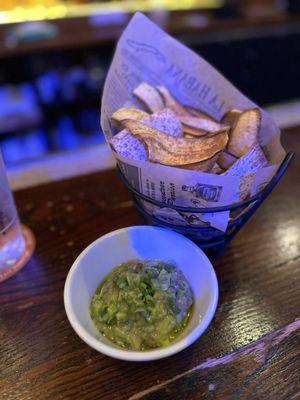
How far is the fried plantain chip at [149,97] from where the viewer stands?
0.93 meters

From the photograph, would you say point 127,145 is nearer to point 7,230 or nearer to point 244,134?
point 244,134

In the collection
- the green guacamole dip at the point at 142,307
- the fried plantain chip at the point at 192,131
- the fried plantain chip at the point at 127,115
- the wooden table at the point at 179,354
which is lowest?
the wooden table at the point at 179,354

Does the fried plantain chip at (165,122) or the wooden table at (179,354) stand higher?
the fried plantain chip at (165,122)

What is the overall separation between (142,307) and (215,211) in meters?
0.23

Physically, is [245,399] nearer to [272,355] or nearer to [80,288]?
[272,355]

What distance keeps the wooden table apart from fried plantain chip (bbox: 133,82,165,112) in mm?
295

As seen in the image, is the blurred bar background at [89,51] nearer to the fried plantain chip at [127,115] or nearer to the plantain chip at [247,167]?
the fried plantain chip at [127,115]

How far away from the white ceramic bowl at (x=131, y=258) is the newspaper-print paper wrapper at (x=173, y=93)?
61 mm

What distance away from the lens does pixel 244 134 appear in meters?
0.83

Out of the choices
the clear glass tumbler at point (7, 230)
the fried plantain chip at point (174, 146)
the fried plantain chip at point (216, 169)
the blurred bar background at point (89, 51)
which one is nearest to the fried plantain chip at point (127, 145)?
the fried plantain chip at point (174, 146)

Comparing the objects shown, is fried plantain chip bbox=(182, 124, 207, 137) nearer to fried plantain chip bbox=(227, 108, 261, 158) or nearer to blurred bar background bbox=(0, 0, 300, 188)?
fried plantain chip bbox=(227, 108, 261, 158)

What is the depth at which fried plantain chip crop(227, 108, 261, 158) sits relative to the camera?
81 cm

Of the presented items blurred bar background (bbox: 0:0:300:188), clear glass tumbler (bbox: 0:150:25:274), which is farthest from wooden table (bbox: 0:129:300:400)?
blurred bar background (bbox: 0:0:300:188)

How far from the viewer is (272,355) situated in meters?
0.73
